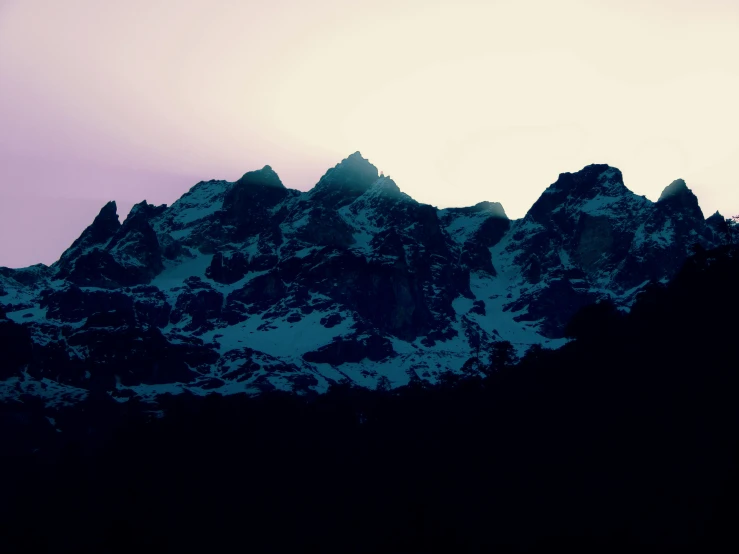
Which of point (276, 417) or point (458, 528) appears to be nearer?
point (458, 528)

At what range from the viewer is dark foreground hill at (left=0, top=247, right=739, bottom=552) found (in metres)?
92.8

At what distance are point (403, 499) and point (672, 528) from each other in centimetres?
3831

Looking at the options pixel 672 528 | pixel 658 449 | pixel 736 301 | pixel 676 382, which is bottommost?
pixel 672 528

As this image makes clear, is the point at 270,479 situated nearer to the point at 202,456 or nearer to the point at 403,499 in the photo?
the point at 202,456

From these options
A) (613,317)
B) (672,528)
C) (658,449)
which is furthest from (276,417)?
(672,528)

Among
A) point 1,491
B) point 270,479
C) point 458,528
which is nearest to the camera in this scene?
point 458,528

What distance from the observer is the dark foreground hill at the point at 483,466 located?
92.8 metres

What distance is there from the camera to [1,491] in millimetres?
164250

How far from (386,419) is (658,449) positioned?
76.6m

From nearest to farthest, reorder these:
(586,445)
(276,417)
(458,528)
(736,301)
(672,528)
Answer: (672,528), (458,528), (586,445), (736,301), (276,417)

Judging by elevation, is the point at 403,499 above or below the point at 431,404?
below

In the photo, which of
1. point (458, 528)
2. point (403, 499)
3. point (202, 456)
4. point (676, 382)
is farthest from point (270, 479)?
point (676, 382)

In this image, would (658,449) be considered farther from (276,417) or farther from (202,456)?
(276,417)

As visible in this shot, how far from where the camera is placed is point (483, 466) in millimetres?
119875
